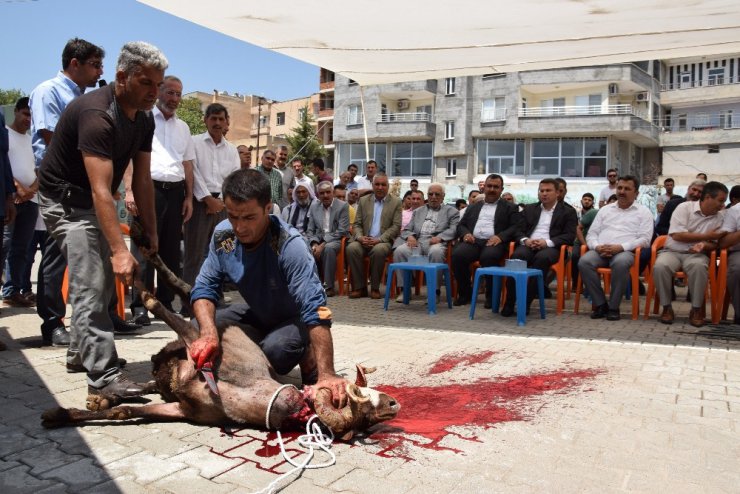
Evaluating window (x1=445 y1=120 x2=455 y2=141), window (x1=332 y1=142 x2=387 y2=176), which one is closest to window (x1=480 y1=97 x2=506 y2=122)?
window (x1=445 y1=120 x2=455 y2=141)

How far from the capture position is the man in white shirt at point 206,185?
6.04 metres

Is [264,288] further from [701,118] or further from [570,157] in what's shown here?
[701,118]

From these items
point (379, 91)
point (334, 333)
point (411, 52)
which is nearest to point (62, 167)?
point (334, 333)

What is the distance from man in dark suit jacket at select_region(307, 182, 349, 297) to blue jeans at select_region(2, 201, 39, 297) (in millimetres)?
3485

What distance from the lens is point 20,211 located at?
20.6 feet

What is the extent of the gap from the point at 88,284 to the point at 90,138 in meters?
0.82

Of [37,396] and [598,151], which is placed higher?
[598,151]

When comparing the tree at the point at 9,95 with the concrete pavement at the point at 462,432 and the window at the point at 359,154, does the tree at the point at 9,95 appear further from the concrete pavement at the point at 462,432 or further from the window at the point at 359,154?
the concrete pavement at the point at 462,432

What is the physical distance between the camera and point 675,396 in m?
3.66

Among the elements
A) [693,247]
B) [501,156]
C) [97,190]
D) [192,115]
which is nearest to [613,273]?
[693,247]

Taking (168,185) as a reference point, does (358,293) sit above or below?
below

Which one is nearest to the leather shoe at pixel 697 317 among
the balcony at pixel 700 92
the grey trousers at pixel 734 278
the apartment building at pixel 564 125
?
the grey trousers at pixel 734 278

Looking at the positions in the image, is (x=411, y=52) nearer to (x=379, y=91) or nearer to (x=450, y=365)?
(x=450, y=365)

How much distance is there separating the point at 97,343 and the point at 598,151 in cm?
3284
